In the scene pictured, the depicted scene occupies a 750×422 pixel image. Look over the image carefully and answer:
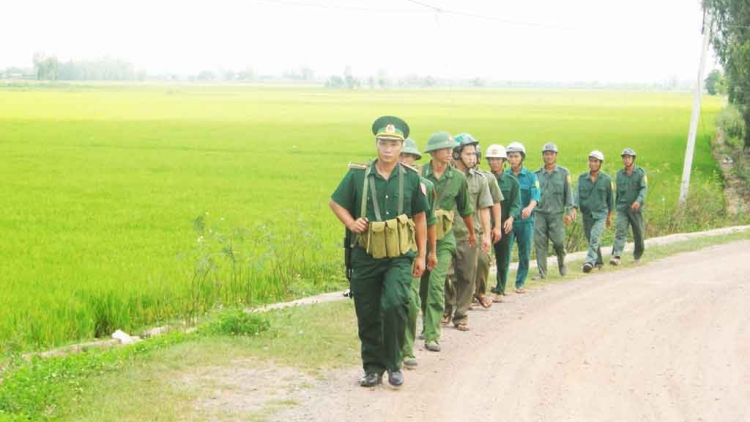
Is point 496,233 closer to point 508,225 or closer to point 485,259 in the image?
point 485,259

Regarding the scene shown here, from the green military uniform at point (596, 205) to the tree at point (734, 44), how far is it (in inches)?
706

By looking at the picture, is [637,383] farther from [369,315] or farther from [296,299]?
[296,299]

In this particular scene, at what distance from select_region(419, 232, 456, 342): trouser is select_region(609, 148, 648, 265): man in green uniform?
21.2 ft

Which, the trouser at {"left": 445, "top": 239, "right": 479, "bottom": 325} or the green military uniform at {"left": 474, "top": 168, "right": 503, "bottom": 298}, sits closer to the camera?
the trouser at {"left": 445, "top": 239, "right": 479, "bottom": 325}

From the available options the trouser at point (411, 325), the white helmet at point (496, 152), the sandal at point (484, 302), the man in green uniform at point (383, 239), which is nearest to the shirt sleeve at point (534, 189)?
the white helmet at point (496, 152)

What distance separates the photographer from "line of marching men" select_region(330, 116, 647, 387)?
7.16 meters

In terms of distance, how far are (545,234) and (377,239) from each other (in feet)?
20.9

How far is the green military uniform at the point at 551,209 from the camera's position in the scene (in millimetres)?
12938

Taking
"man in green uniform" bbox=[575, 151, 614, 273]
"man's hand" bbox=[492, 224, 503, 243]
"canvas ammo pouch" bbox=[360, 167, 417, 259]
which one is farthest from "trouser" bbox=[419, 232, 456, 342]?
"man in green uniform" bbox=[575, 151, 614, 273]

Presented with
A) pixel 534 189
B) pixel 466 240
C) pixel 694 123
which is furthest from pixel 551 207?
pixel 694 123

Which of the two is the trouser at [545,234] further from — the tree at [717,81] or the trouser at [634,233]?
the tree at [717,81]

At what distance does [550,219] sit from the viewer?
1301 centimetres

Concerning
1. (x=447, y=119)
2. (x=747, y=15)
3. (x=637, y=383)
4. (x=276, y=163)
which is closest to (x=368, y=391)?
(x=637, y=383)

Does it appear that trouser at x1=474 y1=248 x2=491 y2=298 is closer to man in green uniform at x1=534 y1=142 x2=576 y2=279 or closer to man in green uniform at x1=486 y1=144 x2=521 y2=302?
man in green uniform at x1=486 y1=144 x2=521 y2=302
